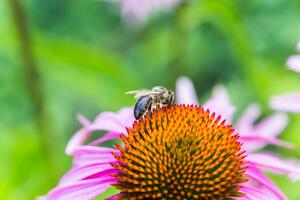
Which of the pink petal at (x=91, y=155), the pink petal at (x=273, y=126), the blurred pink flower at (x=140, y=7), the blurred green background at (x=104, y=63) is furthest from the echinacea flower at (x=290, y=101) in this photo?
the blurred pink flower at (x=140, y=7)

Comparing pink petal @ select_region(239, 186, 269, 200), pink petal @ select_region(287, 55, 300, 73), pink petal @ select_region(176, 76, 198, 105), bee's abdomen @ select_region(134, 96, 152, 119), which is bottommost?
pink petal @ select_region(239, 186, 269, 200)

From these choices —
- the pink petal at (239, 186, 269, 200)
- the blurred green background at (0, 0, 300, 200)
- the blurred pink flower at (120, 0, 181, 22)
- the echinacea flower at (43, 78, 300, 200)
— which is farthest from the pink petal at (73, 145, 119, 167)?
the blurred pink flower at (120, 0, 181, 22)

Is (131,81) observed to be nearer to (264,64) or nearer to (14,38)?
(14,38)

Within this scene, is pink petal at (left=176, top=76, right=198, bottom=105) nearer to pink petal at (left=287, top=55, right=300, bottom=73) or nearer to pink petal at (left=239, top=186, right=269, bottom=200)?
pink petal at (left=287, top=55, right=300, bottom=73)

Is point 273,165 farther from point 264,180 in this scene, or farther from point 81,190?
point 81,190

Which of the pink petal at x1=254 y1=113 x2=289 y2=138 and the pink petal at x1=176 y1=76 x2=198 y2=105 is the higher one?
the pink petal at x1=176 y1=76 x2=198 y2=105

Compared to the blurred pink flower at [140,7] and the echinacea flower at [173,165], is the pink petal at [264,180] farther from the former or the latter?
the blurred pink flower at [140,7]

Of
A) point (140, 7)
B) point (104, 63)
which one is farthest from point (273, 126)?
point (140, 7)
